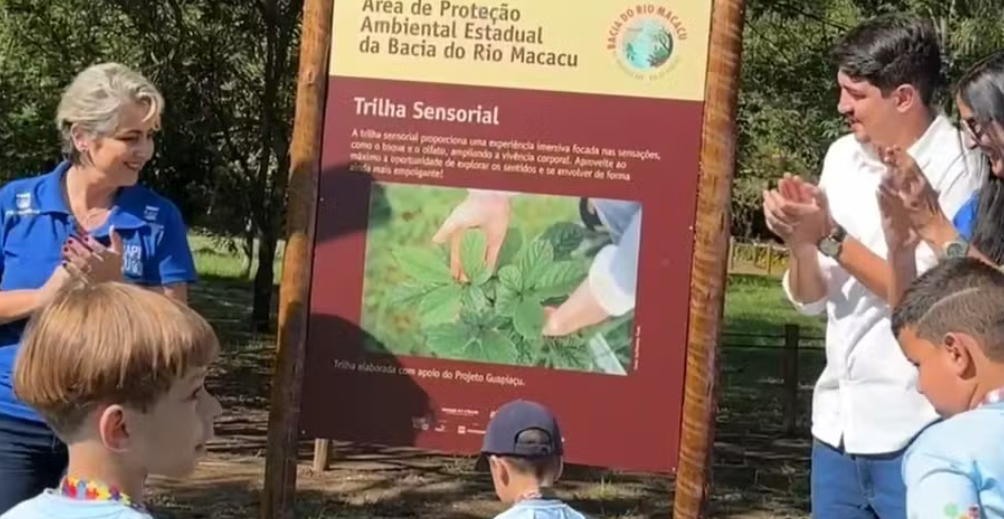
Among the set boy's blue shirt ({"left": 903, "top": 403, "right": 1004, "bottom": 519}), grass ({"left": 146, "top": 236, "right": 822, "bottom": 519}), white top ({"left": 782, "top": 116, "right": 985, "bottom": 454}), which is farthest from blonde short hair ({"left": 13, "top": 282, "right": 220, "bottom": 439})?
grass ({"left": 146, "top": 236, "right": 822, "bottom": 519})

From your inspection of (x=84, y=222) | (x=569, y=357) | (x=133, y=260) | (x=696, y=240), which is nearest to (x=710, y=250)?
(x=696, y=240)

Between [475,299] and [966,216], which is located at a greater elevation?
[966,216]

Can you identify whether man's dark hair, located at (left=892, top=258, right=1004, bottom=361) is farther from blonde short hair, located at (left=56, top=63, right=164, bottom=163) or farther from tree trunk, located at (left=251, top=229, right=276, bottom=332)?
tree trunk, located at (left=251, top=229, right=276, bottom=332)

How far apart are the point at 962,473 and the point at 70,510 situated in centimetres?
150

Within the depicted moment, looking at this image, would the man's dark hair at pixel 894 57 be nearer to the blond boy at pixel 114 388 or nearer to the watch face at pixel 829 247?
the watch face at pixel 829 247

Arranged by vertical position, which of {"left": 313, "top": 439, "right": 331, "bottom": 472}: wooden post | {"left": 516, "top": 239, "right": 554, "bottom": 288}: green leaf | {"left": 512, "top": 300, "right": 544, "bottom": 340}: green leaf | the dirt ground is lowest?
the dirt ground

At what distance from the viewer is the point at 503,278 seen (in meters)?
5.04

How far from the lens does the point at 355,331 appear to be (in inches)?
201

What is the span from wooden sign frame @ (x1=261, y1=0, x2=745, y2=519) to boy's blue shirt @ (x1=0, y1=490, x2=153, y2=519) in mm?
2783

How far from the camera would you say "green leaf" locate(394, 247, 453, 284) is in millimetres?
5074

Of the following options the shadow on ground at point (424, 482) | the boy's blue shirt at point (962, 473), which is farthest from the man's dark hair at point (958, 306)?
the shadow on ground at point (424, 482)

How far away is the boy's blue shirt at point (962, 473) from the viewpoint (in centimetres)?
261

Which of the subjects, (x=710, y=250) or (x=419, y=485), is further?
(x=419, y=485)

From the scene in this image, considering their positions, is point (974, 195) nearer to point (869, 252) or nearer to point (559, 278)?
point (869, 252)
